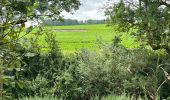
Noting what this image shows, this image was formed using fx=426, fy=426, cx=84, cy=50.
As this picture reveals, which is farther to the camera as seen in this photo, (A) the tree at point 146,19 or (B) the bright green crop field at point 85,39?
(B) the bright green crop field at point 85,39

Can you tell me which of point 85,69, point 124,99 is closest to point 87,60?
point 85,69

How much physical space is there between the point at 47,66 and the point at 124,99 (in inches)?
243

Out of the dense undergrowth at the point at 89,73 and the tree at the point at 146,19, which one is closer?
the dense undergrowth at the point at 89,73

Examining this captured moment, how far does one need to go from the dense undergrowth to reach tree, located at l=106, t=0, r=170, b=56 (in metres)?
1.08

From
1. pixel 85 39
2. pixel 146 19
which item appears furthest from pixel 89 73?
pixel 85 39

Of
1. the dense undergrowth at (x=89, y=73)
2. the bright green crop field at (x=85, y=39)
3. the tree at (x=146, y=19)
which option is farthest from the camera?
the bright green crop field at (x=85, y=39)

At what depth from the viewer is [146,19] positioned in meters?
15.1

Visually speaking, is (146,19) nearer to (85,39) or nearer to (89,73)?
(89,73)

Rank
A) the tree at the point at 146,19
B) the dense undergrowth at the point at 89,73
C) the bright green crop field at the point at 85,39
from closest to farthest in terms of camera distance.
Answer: the dense undergrowth at the point at 89,73
the tree at the point at 146,19
the bright green crop field at the point at 85,39

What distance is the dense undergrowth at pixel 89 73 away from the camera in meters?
13.8

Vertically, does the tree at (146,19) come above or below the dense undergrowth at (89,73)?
above

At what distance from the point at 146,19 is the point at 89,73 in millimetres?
2848

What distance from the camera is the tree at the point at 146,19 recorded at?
50.3 feet

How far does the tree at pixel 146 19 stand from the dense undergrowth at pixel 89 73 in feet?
3.55
